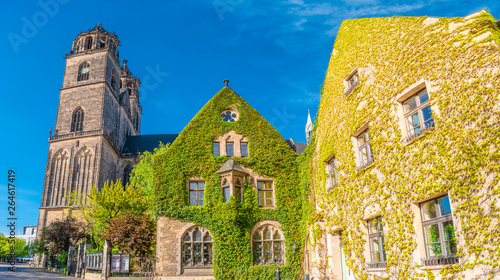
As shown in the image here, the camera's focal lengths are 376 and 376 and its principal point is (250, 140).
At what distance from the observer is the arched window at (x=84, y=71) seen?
186 ft

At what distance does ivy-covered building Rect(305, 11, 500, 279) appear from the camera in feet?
26.6

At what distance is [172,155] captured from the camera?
2056 cm

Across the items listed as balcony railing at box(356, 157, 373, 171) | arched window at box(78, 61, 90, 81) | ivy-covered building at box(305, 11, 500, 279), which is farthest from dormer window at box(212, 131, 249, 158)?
arched window at box(78, 61, 90, 81)

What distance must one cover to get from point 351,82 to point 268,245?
9612 mm

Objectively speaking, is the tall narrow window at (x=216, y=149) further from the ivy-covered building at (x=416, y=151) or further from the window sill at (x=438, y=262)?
the window sill at (x=438, y=262)

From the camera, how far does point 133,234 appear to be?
20516mm

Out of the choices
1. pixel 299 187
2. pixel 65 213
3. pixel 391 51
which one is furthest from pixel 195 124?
pixel 65 213

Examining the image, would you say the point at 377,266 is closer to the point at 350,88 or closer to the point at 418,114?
the point at 418,114

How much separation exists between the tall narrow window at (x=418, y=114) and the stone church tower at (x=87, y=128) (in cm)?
4261

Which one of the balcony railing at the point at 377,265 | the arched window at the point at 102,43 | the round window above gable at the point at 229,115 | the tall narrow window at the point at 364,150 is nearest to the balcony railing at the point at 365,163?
the tall narrow window at the point at 364,150

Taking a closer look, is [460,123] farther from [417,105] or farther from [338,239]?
[338,239]

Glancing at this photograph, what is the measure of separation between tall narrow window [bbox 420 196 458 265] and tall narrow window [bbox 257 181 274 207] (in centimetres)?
1127

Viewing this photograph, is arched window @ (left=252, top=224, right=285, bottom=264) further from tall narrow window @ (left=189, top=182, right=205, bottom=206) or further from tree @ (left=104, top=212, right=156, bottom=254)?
tree @ (left=104, top=212, right=156, bottom=254)

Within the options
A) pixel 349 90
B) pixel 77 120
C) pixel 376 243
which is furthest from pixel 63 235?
pixel 376 243
